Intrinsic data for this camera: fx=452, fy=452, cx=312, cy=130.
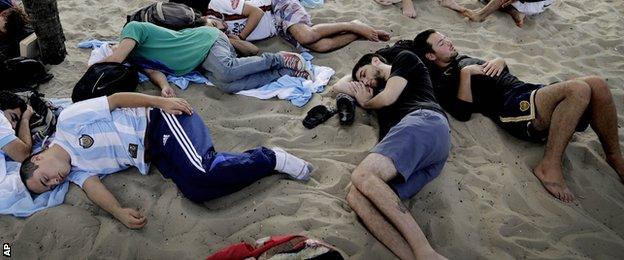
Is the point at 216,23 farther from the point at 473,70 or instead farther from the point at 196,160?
the point at 473,70

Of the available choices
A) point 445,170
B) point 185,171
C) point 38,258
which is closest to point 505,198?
point 445,170

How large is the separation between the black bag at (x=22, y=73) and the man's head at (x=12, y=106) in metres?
0.46

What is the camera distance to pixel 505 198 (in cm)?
299

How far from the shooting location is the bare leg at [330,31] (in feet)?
14.5

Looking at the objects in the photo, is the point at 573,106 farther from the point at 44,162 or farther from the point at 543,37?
the point at 44,162

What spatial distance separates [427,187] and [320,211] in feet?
2.49

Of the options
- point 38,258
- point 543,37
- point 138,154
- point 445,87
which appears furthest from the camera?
point 543,37

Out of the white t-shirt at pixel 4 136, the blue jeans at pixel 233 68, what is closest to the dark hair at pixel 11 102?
the white t-shirt at pixel 4 136

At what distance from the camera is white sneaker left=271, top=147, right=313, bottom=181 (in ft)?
9.51

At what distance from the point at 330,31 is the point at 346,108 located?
1.30 meters

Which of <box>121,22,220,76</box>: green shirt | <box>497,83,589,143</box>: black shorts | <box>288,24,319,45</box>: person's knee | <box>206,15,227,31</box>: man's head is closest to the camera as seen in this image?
<box>497,83,589,143</box>: black shorts

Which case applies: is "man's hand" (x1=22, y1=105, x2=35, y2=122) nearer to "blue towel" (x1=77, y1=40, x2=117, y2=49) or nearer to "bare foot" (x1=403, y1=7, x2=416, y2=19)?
"blue towel" (x1=77, y1=40, x2=117, y2=49)

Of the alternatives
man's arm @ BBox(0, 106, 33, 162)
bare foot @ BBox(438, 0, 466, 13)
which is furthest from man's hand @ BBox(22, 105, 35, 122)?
bare foot @ BBox(438, 0, 466, 13)

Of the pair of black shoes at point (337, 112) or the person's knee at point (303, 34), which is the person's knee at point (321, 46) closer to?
the person's knee at point (303, 34)
